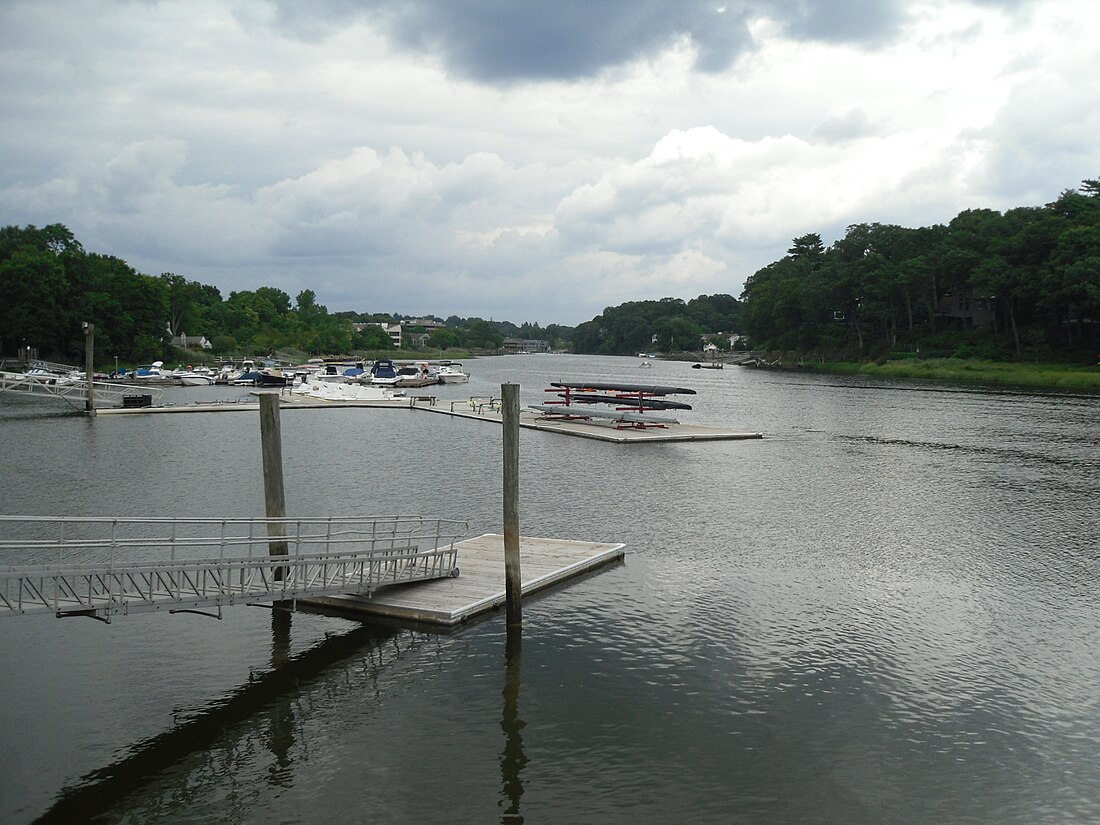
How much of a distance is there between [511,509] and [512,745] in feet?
17.5

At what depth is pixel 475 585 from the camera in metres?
17.7

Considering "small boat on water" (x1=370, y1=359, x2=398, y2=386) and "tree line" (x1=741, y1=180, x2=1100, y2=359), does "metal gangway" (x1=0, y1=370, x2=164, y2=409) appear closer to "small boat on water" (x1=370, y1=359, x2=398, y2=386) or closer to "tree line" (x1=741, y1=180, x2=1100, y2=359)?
"small boat on water" (x1=370, y1=359, x2=398, y2=386)

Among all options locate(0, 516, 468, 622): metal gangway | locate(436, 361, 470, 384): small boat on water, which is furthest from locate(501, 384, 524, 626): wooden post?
locate(436, 361, 470, 384): small boat on water

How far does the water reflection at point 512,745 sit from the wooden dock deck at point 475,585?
5.27 ft

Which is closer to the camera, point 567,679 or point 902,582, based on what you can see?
point 567,679

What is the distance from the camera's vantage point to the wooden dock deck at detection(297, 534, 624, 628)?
53.3 feet

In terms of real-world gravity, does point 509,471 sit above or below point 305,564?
above

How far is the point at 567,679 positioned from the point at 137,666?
6.96m

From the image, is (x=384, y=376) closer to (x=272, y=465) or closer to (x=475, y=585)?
(x=272, y=465)

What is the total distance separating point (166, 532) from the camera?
22.3 m

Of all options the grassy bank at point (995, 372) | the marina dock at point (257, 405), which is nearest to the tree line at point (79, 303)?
the marina dock at point (257, 405)

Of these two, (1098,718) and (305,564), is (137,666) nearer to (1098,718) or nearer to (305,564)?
(305,564)

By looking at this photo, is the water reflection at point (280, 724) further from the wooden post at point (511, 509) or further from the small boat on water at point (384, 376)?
the small boat on water at point (384, 376)

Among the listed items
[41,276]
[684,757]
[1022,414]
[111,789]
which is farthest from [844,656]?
[41,276]
